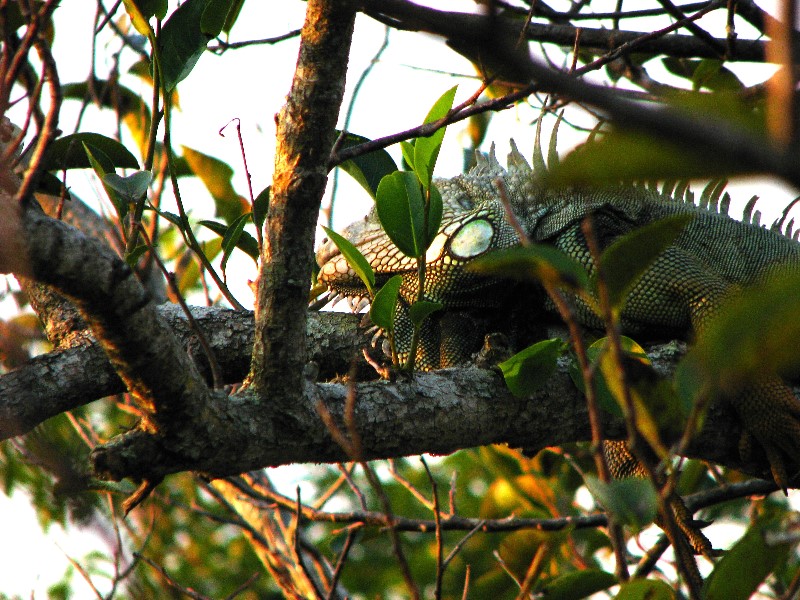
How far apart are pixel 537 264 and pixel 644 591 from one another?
2.83 feet

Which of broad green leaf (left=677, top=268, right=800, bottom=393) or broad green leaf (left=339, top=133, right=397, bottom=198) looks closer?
broad green leaf (left=677, top=268, right=800, bottom=393)

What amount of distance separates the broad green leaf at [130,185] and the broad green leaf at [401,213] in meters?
0.71

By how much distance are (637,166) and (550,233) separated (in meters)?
2.94

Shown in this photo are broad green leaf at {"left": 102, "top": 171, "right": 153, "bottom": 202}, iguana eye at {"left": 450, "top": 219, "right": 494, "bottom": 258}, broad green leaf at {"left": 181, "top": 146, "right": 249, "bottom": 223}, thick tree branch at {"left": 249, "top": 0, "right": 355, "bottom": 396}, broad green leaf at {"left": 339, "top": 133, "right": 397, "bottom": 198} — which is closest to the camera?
thick tree branch at {"left": 249, "top": 0, "right": 355, "bottom": 396}

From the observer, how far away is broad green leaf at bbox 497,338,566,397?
247 cm

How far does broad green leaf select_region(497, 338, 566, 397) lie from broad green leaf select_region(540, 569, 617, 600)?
727mm

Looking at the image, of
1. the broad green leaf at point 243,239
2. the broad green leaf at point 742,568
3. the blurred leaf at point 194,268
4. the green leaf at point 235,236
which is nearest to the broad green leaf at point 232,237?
the green leaf at point 235,236

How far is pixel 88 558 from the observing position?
5.45 metres

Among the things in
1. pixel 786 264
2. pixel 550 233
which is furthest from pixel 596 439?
pixel 786 264

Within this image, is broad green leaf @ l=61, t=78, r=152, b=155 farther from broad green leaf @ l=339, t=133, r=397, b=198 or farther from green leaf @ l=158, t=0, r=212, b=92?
green leaf @ l=158, t=0, r=212, b=92

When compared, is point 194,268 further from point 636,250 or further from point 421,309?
point 636,250

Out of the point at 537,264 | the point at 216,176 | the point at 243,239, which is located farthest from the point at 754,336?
the point at 216,176

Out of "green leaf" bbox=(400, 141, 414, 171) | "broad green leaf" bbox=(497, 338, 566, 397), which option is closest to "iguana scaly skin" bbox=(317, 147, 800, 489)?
"green leaf" bbox=(400, 141, 414, 171)

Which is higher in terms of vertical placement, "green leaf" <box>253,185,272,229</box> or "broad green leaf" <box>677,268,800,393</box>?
"green leaf" <box>253,185,272,229</box>
